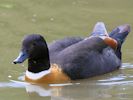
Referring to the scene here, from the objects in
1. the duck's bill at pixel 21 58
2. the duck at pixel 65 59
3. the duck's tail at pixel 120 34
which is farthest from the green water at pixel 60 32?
the duck's bill at pixel 21 58

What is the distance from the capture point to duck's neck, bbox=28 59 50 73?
10.2m

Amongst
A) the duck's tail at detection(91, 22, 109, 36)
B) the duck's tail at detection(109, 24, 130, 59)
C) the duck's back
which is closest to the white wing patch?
the duck's back

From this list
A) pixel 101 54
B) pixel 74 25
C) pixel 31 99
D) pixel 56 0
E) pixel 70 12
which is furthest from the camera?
pixel 56 0

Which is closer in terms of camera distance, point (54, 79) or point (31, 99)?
point (31, 99)

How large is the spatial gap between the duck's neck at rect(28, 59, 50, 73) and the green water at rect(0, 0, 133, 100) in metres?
0.27

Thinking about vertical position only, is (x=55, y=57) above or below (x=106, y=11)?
below

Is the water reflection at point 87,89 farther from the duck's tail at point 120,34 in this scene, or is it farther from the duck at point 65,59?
the duck's tail at point 120,34

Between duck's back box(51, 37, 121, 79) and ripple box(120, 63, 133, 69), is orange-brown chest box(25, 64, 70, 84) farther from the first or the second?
ripple box(120, 63, 133, 69)

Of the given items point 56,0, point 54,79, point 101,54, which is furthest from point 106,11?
point 54,79

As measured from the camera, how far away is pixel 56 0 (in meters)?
15.2

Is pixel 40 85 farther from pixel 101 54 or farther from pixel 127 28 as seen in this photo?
pixel 127 28

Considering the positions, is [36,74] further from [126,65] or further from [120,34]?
[120,34]

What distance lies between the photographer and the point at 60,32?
12484 mm

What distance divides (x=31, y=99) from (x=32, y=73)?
2.54 feet
